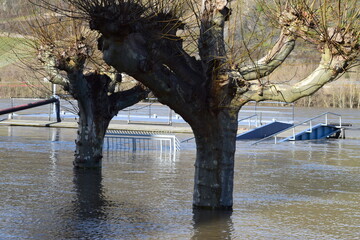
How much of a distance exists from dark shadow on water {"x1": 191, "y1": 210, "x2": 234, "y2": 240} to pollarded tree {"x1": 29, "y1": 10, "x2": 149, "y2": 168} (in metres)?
5.68

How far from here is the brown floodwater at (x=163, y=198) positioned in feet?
37.9

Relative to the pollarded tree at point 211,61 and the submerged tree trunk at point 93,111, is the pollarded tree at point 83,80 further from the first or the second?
the pollarded tree at point 211,61

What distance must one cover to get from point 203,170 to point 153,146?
1516 centimetres

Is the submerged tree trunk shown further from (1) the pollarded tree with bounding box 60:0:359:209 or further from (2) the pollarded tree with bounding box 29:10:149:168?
(1) the pollarded tree with bounding box 60:0:359:209

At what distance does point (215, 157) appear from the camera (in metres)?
12.5

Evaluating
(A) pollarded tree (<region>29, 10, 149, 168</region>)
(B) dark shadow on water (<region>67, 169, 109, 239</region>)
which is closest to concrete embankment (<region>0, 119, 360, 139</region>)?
(A) pollarded tree (<region>29, 10, 149, 168</region>)

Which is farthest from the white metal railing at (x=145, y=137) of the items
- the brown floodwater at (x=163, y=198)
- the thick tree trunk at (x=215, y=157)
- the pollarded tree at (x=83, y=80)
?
the thick tree trunk at (x=215, y=157)

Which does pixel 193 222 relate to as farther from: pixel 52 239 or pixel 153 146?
pixel 153 146

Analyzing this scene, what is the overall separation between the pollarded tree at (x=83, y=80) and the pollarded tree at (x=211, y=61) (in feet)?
16.6

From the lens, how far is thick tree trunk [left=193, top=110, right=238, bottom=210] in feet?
40.8

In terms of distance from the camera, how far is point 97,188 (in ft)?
51.9

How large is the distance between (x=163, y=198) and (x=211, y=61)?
382cm

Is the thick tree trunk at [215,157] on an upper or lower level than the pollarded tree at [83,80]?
lower

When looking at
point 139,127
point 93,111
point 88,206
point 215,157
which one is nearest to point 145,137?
point 93,111
